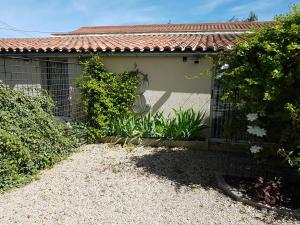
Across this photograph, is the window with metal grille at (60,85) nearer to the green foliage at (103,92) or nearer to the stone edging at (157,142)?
the green foliage at (103,92)

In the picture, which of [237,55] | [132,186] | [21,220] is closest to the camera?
[21,220]

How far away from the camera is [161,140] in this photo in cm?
913

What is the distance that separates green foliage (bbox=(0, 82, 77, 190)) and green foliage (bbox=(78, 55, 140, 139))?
135cm

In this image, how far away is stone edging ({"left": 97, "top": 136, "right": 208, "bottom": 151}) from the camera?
8.88 m

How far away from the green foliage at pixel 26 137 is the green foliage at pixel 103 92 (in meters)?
1.35

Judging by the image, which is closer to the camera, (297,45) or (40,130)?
(297,45)

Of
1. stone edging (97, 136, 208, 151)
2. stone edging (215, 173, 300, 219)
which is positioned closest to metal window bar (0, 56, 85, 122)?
stone edging (97, 136, 208, 151)

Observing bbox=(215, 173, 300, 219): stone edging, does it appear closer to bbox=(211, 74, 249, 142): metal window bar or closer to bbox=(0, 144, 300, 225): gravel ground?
bbox=(0, 144, 300, 225): gravel ground

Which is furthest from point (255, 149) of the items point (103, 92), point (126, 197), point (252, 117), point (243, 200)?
point (103, 92)

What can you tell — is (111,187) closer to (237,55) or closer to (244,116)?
(244,116)

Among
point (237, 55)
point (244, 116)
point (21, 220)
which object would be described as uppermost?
point (237, 55)

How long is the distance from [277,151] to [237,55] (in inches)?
76.1

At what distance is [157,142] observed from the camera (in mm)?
9141

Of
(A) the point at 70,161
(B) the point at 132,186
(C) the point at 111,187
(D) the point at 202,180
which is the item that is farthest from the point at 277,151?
(A) the point at 70,161
